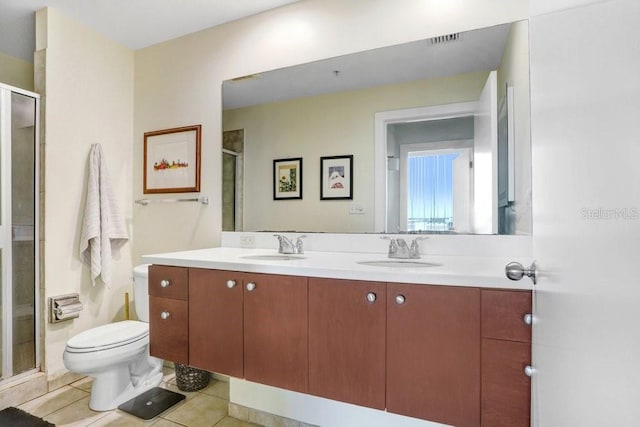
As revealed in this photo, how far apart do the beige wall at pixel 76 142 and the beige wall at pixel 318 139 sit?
39.8 inches

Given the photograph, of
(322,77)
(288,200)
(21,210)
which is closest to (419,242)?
(288,200)

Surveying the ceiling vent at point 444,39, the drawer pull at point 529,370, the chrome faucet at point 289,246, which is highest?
the ceiling vent at point 444,39

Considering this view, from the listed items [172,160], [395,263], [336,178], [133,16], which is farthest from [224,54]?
[395,263]

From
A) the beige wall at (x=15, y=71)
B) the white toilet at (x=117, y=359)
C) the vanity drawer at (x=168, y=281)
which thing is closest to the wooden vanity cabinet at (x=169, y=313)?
the vanity drawer at (x=168, y=281)

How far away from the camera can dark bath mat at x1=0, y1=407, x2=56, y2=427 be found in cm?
177

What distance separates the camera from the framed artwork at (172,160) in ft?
7.65

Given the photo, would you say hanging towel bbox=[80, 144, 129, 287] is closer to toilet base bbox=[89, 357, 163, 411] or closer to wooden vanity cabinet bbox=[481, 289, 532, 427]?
Result: toilet base bbox=[89, 357, 163, 411]

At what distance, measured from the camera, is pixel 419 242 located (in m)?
1.69

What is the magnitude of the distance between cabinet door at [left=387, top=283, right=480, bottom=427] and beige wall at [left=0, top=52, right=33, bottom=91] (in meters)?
3.27

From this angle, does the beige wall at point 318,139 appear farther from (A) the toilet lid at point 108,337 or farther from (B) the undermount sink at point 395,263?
(A) the toilet lid at point 108,337

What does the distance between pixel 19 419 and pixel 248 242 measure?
155cm

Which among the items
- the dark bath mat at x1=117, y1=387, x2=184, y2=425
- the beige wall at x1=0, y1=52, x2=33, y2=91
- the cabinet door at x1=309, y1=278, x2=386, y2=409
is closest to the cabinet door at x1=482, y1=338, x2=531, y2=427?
the cabinet door at x1=309, y1=278, x2=386, y2=409

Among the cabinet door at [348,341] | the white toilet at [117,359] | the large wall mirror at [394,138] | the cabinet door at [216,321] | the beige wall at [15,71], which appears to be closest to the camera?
the cabinet door at [348,341]

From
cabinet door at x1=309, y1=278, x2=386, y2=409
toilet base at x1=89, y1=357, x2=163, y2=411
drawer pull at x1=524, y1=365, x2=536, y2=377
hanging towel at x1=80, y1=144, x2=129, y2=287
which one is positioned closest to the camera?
drawer pull at x1=524, y1=365, x2=536, y2=377
